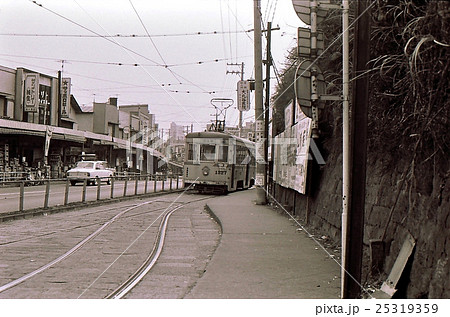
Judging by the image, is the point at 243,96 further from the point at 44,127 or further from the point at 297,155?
the point at 297,155

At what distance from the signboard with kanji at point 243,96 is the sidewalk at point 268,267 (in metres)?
15.7

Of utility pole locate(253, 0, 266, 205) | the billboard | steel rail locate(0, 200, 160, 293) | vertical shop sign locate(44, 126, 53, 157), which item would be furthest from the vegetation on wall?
vertical shop sign locate(44, 126, 53, 157)

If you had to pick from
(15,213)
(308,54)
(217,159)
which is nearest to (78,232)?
(15,213)

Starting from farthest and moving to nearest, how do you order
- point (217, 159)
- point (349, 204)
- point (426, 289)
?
1. point (217, 159)
2. point (349, 204)
3. point (426, 289)

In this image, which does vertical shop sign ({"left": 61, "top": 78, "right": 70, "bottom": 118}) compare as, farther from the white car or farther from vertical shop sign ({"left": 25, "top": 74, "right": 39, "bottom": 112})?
the white car

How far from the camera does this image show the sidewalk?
17.1ft

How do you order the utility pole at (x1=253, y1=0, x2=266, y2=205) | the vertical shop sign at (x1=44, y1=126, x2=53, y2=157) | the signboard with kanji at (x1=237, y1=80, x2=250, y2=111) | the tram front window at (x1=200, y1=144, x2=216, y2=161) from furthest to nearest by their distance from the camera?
the vertical shop sign at (x1=44, y1=126, x2=53, y2=157) < the signboard with kanji at (x1=237, y1=80, x2=250, y2=111) < the tram front window at (x1=200, y1=144, x2=216, y2=161) < the utility pole at (x1=253, y1=0, x2=266, y2=205)

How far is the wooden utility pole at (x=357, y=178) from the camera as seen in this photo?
4.62m

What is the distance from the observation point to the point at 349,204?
4.67m

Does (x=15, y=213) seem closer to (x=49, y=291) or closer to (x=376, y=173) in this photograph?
(x=49, y=291)

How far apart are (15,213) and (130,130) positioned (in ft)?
151

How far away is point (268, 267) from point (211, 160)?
52.5ft

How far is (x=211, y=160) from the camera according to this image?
22.4m

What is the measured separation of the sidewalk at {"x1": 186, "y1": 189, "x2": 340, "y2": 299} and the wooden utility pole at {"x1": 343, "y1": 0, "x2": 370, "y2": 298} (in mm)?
486
